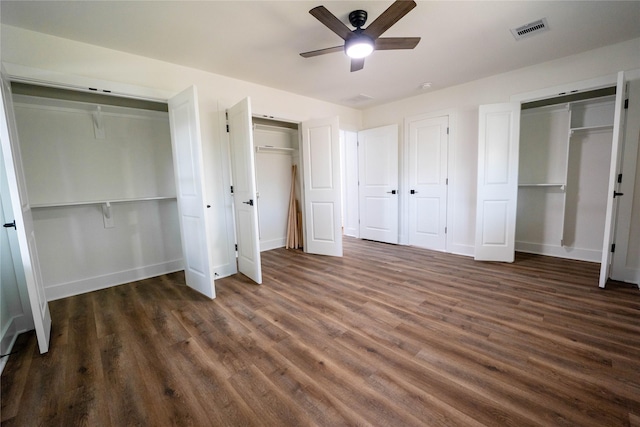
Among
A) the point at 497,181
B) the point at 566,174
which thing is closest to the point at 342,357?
the point at 497,181

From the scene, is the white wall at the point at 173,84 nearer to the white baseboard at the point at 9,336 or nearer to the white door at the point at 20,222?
the white door at the point at 20,222

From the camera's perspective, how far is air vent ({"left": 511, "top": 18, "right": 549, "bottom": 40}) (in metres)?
2.39

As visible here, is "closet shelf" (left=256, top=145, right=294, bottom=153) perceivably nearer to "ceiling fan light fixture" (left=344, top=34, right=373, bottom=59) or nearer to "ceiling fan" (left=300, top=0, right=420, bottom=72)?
"ceiling fan" (left=300, top=0, right=420, bottom=72)

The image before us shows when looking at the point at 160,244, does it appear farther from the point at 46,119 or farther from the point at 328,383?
the point at 328,383

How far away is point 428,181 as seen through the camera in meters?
4.43

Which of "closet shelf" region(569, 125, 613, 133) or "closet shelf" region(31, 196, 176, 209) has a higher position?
"closet shelf" region(569, 125, 613, 133)

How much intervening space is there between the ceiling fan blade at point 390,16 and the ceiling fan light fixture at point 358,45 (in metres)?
0.05

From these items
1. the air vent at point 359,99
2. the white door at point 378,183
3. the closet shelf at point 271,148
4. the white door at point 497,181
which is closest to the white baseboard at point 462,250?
the white door at point 497,181

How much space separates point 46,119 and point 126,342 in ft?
8.71

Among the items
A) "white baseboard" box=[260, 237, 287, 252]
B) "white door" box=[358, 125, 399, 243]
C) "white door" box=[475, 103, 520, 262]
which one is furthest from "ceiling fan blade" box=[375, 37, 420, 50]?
"white baseboard" box=[260, 237, 287, 252]

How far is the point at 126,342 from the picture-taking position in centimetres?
206

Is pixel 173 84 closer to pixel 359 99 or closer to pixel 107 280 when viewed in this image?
pixel 107 280

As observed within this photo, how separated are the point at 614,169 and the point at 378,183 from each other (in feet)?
9.91

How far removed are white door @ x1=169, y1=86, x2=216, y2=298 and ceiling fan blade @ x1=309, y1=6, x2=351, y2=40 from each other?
1.40 metres
